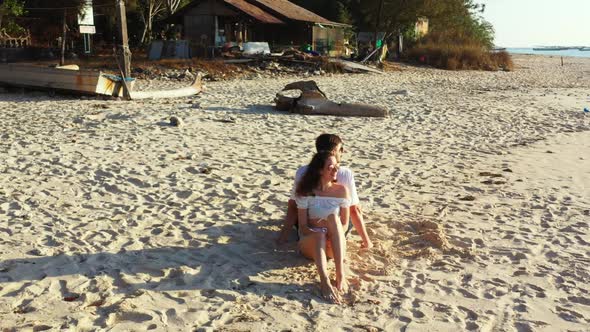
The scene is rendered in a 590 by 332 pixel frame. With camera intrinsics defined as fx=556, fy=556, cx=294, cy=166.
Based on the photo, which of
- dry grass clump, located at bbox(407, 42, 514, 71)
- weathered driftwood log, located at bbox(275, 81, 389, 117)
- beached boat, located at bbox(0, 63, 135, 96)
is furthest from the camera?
dry grass clump, located at bbox(407, 42, 514, 71)

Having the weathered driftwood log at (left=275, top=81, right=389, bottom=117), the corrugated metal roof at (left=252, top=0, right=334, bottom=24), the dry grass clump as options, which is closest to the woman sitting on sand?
the weathered driftwood log at (left=275, top=81, right=389, bottom=117)

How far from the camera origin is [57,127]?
33.6ft

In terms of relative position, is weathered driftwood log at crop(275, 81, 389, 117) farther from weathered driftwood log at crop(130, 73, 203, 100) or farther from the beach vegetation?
the beach vegetation

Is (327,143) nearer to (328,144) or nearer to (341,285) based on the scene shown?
(328,144)

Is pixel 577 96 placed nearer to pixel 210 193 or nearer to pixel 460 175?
pixel 460 175

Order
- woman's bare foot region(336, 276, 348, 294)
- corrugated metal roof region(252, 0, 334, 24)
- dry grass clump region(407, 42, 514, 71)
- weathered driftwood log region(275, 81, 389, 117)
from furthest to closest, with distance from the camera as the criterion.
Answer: dry grass clump region(407, 42, 514, 71) → corrugated metal roof region(252, 0, 334, 24) → weathered driftwood log region(275, 81, 389, 117) → woman's bare foot region(336, 276, 348, 294)

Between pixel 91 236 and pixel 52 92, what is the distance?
11.3 metres

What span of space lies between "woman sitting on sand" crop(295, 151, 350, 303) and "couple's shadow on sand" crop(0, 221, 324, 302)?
0.77 feet

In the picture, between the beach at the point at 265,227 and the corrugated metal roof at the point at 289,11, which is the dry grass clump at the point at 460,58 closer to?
the corrugated metal roof at the point at 289,11

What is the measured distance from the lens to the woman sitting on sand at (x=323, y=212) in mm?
4078

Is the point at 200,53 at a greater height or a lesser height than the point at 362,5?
lesser

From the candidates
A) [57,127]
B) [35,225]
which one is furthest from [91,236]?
A: [57,127]

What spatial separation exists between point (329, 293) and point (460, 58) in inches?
1344

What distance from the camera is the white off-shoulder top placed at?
4325 millimetres
